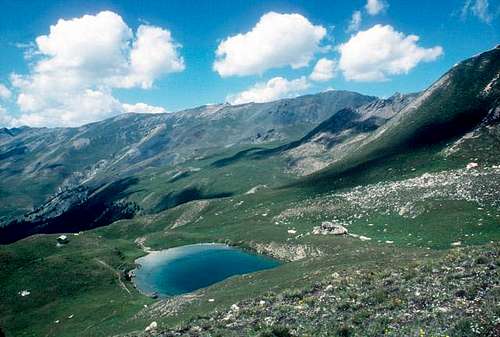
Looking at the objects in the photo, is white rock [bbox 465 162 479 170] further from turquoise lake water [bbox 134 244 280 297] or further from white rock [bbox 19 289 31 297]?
white rock [bbox 19 289 31 297]

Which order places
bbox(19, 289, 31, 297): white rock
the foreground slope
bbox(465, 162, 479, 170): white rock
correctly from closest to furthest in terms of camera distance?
the foreground slope → bbox(19, 289, 31, 297): white rock → bbox(465, 162, 479, 170): white rock

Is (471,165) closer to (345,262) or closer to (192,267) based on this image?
(345,262)

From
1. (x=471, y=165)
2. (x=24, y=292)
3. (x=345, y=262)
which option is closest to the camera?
(x=345, y=262)

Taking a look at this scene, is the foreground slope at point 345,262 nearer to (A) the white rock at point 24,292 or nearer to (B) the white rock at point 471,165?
(B) the white rock at point 471,165

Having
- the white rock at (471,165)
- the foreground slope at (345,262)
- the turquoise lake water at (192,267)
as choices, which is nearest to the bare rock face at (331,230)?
the foreground slope at (345,262)

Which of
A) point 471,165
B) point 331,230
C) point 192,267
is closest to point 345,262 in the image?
point 331,230

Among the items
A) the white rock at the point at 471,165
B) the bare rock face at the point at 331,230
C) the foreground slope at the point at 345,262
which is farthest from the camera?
the white rock at the point at 471,165

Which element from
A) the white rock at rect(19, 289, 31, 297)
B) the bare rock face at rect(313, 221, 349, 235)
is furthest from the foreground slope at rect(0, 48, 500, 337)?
the bare rock face at rect(313, 221, 349, 235)

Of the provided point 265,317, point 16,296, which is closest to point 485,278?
point 265,317
